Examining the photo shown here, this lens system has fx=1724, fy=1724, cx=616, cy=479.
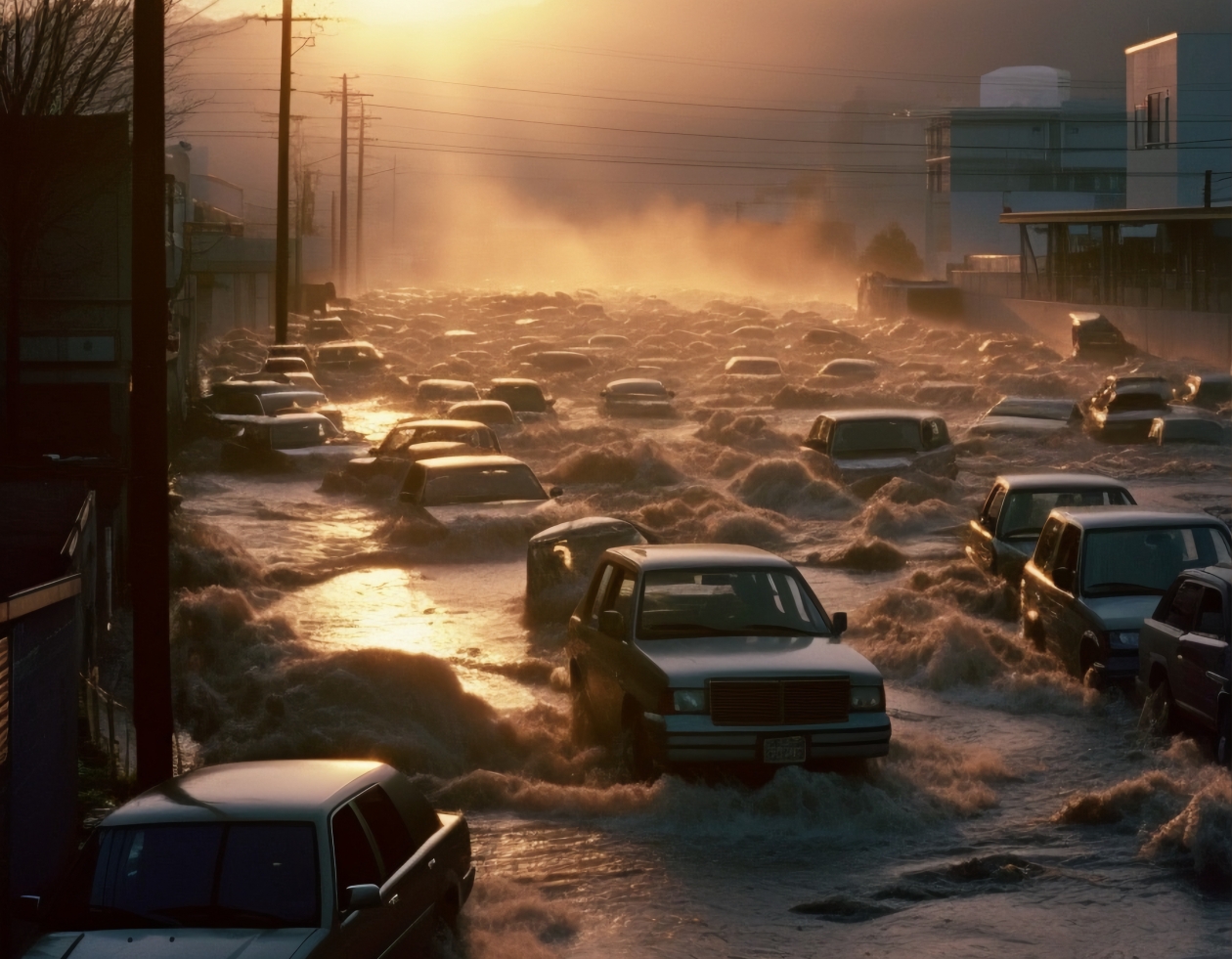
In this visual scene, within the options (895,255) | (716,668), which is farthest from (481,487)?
(895,255)

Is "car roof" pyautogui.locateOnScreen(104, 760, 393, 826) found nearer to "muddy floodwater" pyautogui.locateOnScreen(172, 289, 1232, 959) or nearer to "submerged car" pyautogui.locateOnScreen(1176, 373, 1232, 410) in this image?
"muddy floodwater" pyautogui.locateOnScreen(172, 289, 1232, 959)

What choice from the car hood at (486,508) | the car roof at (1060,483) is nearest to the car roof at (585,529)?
the car hood at (486,508)

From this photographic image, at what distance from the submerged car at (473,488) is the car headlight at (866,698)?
12.6 meters

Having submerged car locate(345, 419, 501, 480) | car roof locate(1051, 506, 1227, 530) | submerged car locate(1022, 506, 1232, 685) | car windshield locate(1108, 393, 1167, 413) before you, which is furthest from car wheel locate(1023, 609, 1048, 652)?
car windshield locate(1108, 393, 1167, 413)

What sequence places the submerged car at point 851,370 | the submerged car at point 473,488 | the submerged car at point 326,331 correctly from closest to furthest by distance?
the submerged car at point 473,488 → the submerged car at point 851,370 → the submerged car at point 326,331

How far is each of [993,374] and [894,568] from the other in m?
36.3

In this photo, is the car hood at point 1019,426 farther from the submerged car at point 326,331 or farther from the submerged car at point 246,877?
the submerged car at point 326,331

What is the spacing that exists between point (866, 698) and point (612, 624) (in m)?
1.91

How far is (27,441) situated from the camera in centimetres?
2661

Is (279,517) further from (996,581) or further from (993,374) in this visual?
(993,374)

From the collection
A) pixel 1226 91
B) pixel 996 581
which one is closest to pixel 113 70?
pixel 996 581

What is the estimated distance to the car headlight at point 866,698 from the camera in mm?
10914

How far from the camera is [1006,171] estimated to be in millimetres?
126500

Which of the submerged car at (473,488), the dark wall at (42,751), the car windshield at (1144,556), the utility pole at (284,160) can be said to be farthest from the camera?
the utility pole at (284,160)
